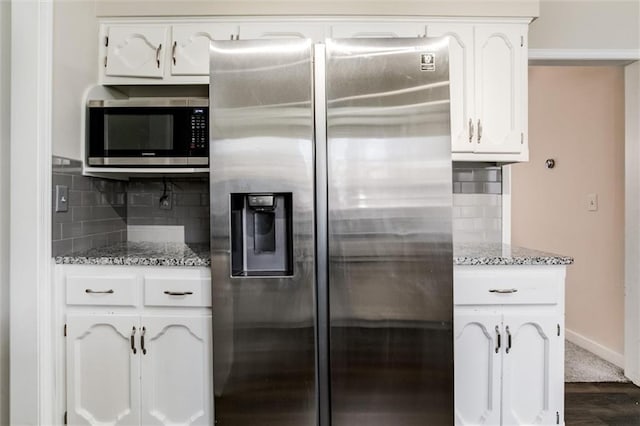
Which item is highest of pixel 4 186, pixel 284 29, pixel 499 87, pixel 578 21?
pixel 578 21

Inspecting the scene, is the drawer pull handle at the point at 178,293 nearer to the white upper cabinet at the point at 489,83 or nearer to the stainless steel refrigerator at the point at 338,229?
the stainless steel refrigerator at the point at 338,229

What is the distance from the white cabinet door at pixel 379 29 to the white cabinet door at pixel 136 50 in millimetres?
898

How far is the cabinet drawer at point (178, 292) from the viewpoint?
1762 millimetres

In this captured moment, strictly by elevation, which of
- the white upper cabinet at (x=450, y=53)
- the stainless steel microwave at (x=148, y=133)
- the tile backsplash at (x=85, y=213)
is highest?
the white upper cabinet at (x=450, y=53)

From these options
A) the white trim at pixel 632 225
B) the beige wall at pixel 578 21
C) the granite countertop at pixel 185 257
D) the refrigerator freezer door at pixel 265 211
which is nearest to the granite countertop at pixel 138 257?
the granite countertop at pixel 185 257

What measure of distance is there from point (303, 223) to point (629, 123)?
2.45 meters

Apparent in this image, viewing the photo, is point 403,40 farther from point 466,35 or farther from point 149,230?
point 149,230

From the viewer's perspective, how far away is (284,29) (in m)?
2.04

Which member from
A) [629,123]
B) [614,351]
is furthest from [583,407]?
[629,123]

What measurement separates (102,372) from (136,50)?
1578 mm

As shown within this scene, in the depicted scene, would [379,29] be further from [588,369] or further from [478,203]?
[588,369]

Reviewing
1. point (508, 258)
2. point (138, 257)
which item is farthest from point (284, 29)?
point (508, 258)

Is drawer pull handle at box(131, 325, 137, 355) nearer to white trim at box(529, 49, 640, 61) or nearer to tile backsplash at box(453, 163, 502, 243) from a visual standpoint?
tile backsplash at box(453, 163, 502, 243)

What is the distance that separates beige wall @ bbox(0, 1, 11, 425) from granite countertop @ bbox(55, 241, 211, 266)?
9.1 inches
